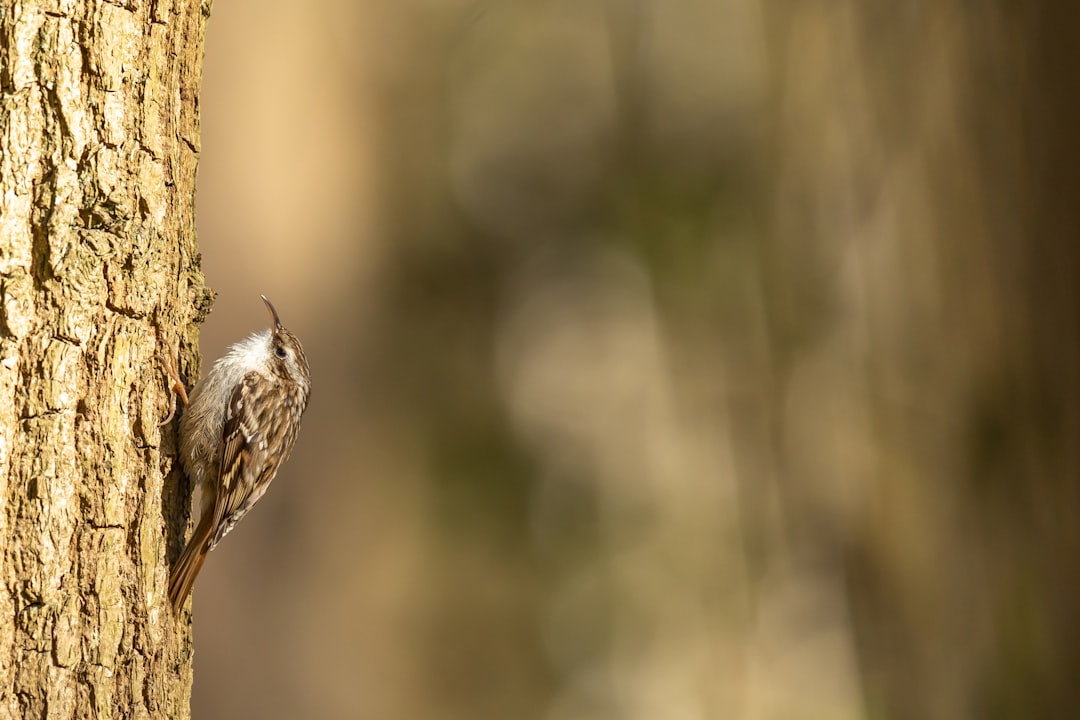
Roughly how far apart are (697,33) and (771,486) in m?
1.38

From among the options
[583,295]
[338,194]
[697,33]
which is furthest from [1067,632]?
[338,194]

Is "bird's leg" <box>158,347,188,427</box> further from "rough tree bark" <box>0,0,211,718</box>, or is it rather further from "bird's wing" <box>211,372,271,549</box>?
"bird's wing" <box>211,372,271,549</box>

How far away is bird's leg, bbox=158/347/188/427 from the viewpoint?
126 centimetres

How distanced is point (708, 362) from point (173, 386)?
5.64ft

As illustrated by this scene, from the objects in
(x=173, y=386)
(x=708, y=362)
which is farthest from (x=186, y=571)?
(x=708, y=362)

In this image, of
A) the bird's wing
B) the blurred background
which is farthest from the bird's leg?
the blurred background

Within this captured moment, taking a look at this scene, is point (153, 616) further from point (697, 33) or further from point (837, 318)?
point (697, 33)

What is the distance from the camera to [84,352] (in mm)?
1109

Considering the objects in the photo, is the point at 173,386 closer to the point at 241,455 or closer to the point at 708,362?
the point at 241,455

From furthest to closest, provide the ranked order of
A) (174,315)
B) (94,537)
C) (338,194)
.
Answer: (338,194) < (174,315) < (94,537)

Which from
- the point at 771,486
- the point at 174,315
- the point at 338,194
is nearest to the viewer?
the point at 174,315

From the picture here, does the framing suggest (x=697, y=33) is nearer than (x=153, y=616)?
No

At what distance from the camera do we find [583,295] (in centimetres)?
257

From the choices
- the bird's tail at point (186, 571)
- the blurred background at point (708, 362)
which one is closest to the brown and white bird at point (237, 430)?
the bird's tail at point (186, 571)
